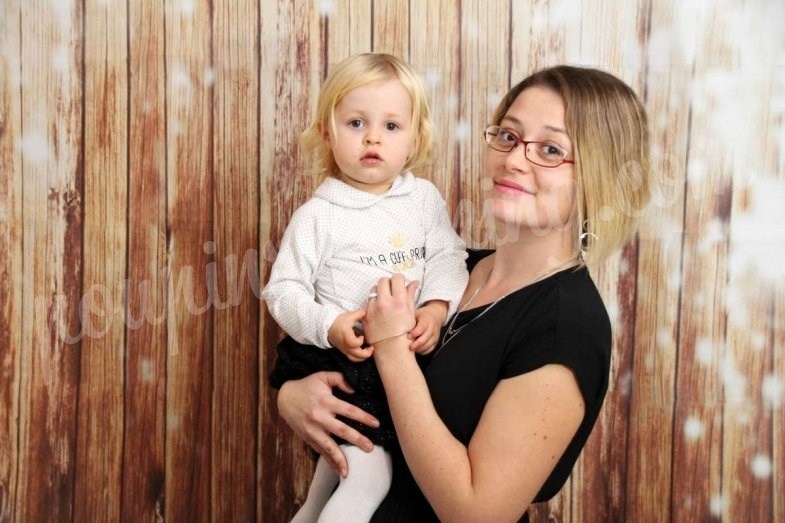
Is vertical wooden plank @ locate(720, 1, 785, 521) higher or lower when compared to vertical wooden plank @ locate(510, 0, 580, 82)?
lower

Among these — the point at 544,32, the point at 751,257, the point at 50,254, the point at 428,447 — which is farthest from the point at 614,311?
the point at 50,254

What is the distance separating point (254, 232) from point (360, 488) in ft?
2.95

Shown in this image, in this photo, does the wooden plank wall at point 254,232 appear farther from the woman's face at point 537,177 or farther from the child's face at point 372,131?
the woman's face at point 537,177

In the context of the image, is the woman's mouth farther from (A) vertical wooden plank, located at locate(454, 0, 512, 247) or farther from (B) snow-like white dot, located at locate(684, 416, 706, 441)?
(B) snow-like white dot, located at locate(684, 416, 706, 441)

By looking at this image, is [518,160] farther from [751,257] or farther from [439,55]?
[751,257]

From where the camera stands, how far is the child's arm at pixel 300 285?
4.77 feet

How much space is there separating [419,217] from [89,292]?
0.99 meters

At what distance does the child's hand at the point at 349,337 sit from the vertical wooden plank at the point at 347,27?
2.87 feet

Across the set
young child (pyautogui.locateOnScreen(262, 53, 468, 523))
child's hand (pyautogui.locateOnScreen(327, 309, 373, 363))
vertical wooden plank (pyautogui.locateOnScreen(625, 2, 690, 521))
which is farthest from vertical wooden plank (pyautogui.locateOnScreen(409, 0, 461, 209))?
child's hand (pyautogui.locateOnScreen(327, 309, 373, 363))

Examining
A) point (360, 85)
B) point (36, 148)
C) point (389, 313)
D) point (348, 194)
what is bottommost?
point (389, 313)

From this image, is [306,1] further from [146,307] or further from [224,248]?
[146,307]

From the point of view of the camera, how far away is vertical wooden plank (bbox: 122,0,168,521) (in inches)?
78.3

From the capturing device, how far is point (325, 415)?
4.66ft

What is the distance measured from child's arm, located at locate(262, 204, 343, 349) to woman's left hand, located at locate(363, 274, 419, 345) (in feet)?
0.30
